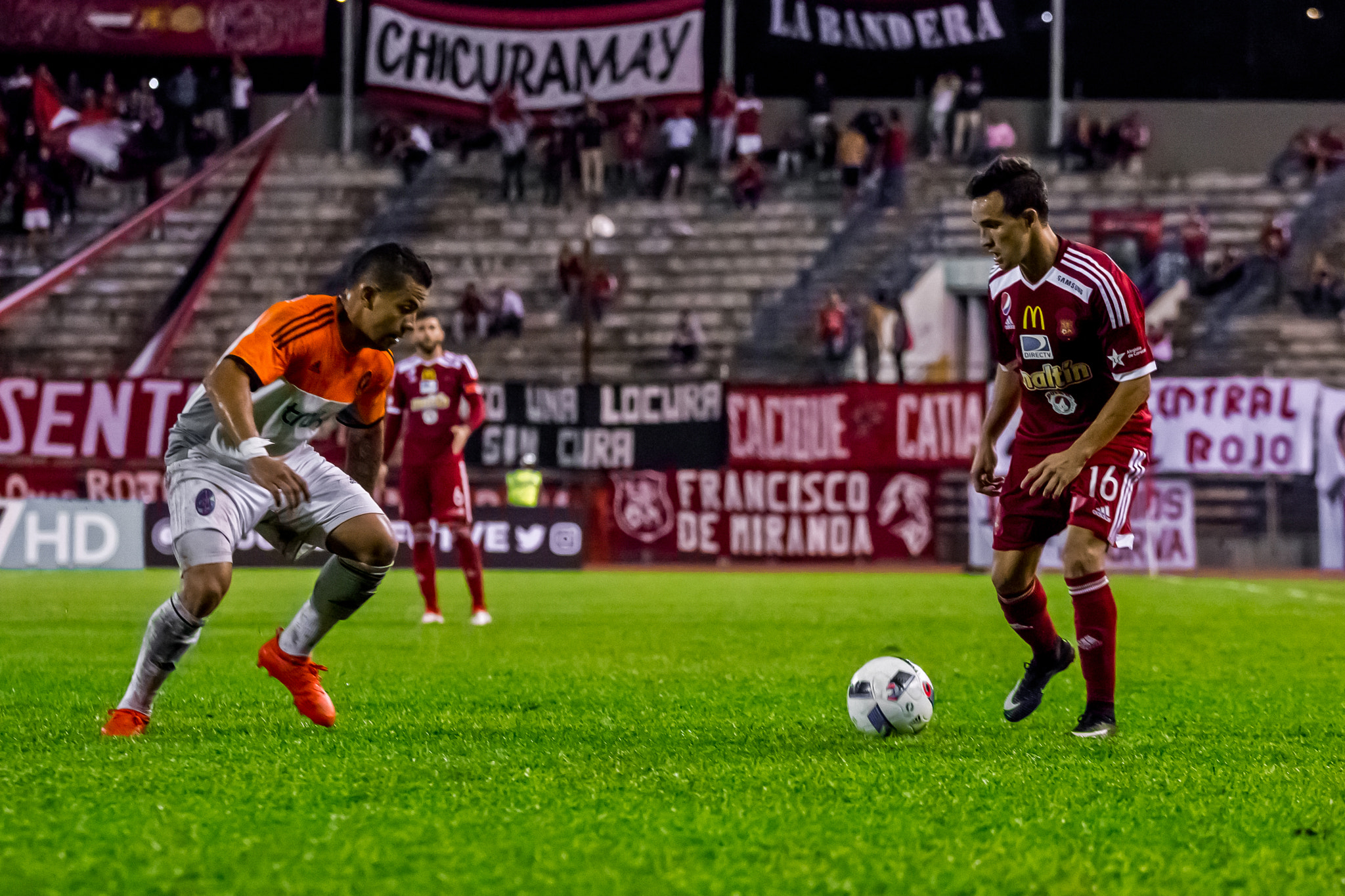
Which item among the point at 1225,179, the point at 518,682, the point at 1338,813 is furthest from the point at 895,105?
the point at 1338,813

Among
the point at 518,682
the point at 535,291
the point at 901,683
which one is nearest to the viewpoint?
the point at 901,683

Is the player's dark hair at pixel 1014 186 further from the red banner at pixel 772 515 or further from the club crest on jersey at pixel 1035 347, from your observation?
the red banner at pixel 772 515

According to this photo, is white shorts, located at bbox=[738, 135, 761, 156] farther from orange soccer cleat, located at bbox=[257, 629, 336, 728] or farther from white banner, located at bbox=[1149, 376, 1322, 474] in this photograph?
orange soccer cleat, located at bbox=[257, 629, 336, 728]

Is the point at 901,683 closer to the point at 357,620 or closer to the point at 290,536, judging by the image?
the point at 290,536

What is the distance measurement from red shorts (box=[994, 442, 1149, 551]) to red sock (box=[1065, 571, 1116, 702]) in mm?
176

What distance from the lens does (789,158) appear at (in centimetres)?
2969

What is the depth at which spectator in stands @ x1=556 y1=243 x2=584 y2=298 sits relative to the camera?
1080 inches

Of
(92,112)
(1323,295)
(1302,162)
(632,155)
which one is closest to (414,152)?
(632,155)

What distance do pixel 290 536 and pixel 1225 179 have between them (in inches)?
1048

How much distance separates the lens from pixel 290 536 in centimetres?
578

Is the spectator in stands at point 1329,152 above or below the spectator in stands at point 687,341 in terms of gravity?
above

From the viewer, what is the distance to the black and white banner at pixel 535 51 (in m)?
30.9

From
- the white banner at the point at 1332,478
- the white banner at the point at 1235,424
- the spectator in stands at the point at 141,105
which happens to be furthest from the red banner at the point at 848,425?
the spectator in stands at the point at 141,105

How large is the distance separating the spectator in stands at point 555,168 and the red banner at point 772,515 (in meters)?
8.35
